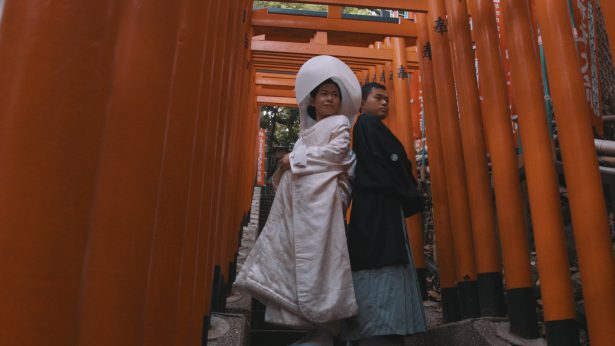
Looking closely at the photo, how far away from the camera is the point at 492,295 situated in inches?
130

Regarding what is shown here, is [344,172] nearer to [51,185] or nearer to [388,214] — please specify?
[388,214]

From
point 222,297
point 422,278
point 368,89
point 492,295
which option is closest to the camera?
point 492,295

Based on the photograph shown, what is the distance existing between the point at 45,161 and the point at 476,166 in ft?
10.7

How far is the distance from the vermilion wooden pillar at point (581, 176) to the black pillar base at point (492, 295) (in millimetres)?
720

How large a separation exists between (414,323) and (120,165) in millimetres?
2354

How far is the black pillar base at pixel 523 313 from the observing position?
282 cm

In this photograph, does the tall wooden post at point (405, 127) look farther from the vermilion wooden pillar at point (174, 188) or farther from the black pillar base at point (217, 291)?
the vermilion wooden pillar at point (174, 188)

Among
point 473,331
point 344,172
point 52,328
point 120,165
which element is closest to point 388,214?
point 344,172

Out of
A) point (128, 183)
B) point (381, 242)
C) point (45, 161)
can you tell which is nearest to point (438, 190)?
point (381, 242)

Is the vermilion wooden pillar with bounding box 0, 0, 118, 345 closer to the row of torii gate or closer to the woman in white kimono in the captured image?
the row of torii gate

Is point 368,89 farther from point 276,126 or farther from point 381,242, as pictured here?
point 276,126

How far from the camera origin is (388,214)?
9.98 feet

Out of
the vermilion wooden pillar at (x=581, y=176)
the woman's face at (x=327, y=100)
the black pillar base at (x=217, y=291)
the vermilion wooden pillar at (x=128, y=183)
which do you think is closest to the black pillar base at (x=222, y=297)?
the black pillar base at (x=217, y=291)

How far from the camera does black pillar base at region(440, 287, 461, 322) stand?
3.84m
